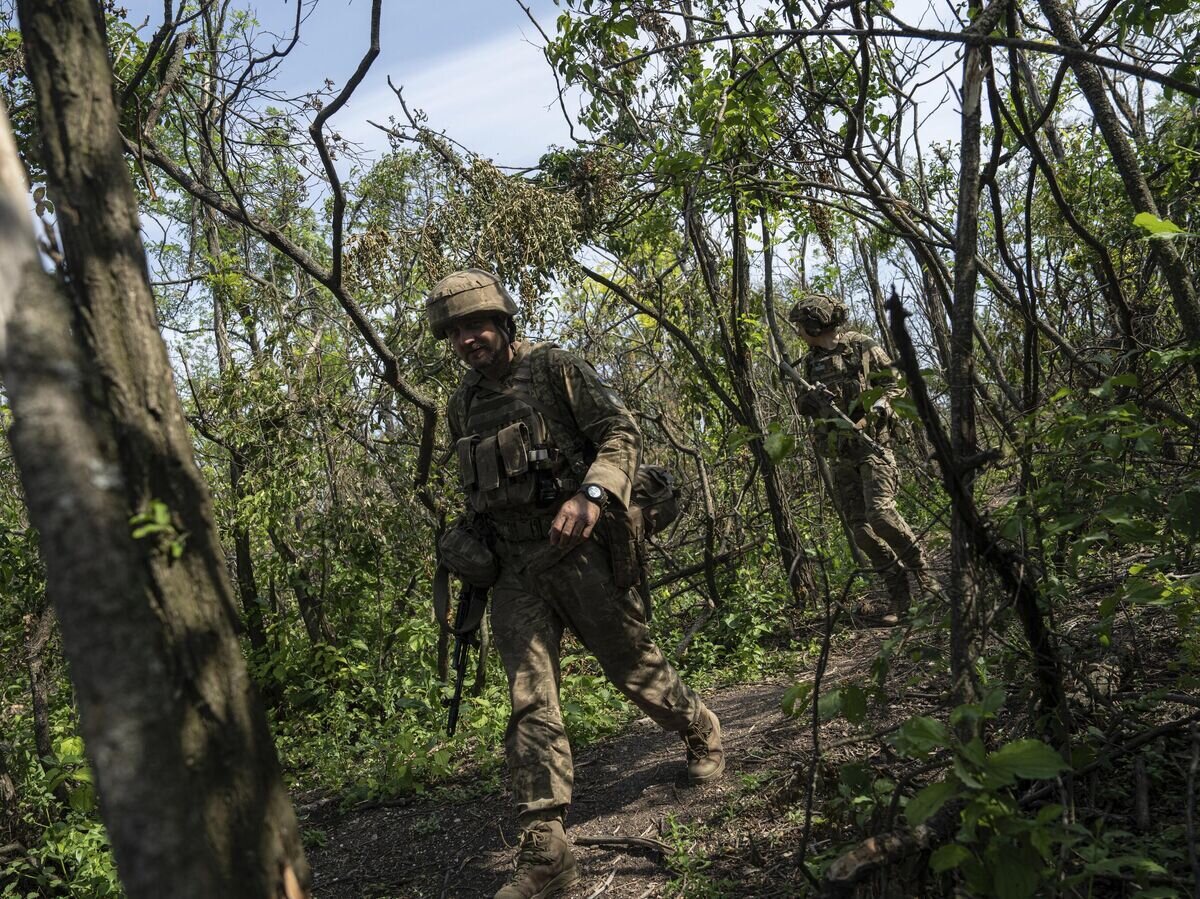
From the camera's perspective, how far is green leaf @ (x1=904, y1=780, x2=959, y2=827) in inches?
64.0

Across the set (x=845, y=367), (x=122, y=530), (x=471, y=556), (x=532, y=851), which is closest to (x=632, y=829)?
(x=532, y=851)

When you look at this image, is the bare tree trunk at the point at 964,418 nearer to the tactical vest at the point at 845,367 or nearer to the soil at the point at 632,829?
the soil at the point at 632,829

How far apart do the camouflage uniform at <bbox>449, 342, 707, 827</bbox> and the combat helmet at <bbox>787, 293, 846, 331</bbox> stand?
2.65 meters

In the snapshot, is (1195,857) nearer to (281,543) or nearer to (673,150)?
(673,150)

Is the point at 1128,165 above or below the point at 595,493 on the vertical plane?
above

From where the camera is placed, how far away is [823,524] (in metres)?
7.89

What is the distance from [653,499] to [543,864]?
140cm

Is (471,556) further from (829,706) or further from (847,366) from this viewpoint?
(847,366)

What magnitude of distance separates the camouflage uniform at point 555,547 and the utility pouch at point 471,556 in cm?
5

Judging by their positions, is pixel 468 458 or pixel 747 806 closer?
pixel 747 806

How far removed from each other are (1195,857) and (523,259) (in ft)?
15.9

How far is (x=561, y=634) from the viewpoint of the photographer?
3.51 metres

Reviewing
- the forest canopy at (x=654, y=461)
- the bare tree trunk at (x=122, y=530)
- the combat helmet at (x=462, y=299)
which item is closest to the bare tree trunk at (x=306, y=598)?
the forest canopy at (x=654, y=461)

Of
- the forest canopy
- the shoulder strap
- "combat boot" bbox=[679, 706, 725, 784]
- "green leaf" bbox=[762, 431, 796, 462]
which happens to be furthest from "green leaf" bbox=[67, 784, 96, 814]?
"green leaf" bbox=[762, 431, 796, 462]
